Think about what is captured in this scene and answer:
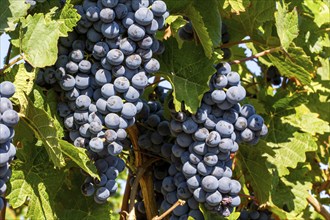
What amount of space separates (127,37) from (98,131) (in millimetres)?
242

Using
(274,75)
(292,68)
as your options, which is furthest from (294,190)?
(292,68)

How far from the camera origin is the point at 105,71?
1681mm

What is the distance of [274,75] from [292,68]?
1.99 ft

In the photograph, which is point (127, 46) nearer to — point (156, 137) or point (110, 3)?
point (110, 3)

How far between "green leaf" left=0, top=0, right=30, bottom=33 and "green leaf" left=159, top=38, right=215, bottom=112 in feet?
1.38

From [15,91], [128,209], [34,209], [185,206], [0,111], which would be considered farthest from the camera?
[128,209]

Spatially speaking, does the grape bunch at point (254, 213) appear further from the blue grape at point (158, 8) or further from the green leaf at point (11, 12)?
the green leaf at point (11, 12)

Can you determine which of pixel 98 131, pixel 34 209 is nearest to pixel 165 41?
pixel 98 131

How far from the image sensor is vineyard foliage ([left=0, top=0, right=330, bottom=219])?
1.66m

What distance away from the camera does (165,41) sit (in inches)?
76.2

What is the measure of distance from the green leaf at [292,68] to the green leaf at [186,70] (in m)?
0.31

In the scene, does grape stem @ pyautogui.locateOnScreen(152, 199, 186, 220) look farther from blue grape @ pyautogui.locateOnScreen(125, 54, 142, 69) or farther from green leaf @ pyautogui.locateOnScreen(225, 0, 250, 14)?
green leaf @ pyautogui.locateOnScreen(225, 0, 250, 14)

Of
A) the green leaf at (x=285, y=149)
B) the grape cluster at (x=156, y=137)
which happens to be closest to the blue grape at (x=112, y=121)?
the grape cluster at (x=156, y=137)

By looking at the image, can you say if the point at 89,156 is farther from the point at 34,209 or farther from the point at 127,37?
the point at 127,37
